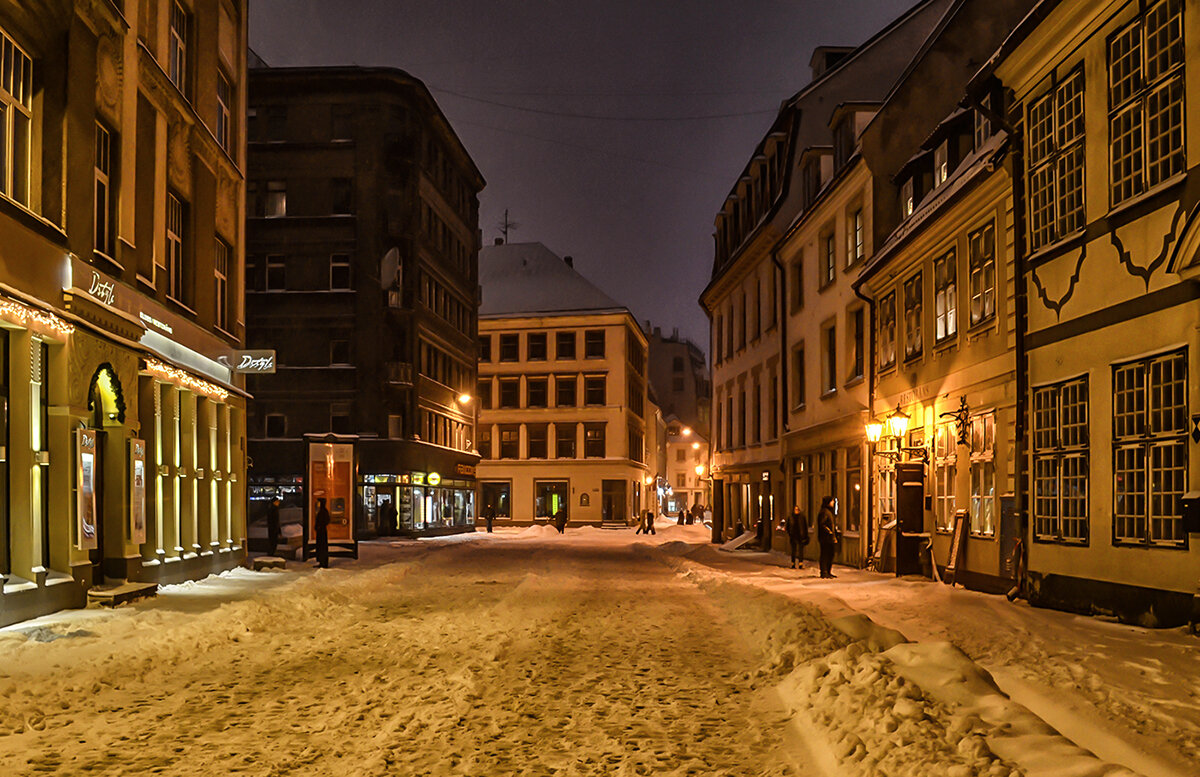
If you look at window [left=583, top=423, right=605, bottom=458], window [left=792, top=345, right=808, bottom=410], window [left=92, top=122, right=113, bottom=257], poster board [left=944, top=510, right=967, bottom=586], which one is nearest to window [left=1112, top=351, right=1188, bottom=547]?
poster board [left=944, top=510, right=967, bottom=586]

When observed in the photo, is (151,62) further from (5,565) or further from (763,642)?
(763,642)

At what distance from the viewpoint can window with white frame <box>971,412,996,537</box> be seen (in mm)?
19656

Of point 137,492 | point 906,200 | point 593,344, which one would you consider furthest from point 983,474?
point 593,344

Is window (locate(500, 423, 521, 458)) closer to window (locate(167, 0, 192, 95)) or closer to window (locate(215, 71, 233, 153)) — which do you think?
window (locate(215, 71, 233, 153))

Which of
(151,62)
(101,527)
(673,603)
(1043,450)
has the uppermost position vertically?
(151,62)

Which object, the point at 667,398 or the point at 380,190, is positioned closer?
the point at 380,190

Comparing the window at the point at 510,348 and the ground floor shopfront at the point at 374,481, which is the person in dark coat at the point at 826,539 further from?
the window at the point at 510,348

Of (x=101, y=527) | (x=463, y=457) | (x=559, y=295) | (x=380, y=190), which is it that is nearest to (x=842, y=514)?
(x=101, y=527)

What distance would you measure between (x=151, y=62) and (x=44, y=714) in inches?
606

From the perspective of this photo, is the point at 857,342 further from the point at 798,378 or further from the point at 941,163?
the point at 941,163

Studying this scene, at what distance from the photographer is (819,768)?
23.5ft

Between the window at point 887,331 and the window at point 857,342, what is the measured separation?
155cm

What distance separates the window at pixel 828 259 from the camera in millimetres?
31516

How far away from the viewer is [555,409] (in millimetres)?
82875
